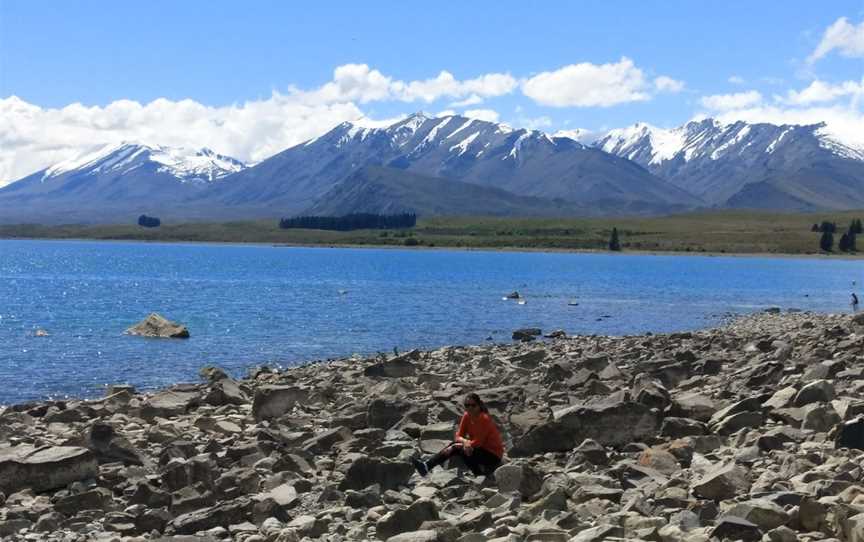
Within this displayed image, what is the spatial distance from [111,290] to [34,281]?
2128 cm

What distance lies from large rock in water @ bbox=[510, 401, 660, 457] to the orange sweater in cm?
139

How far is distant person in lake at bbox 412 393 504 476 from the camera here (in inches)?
675

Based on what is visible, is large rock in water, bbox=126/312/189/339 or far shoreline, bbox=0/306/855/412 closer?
far shoreline, bbox=0/306/855/412

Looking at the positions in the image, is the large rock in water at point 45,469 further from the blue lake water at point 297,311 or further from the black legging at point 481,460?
the blue lake water at point 297,311

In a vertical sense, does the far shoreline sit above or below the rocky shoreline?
below

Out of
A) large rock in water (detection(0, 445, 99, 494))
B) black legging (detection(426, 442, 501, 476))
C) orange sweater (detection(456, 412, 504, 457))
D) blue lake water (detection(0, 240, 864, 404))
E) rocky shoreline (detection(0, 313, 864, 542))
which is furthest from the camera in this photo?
blue lake water (detection(0, 240, 864, 404))

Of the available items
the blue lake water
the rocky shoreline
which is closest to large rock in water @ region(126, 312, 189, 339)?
the blue lake water

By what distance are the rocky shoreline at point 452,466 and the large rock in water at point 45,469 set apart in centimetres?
2

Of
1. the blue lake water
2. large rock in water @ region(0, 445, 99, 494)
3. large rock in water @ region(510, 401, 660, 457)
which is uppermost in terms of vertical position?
large rock in water @ region(510, 401, 660, 457)

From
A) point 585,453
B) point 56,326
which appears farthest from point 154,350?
point 585,453

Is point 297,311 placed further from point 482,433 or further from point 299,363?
point 482,433

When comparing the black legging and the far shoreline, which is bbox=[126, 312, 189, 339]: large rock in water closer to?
the far shoreline

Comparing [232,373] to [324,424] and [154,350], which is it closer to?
[154,350]

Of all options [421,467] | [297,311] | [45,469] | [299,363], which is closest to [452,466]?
[421,467]
